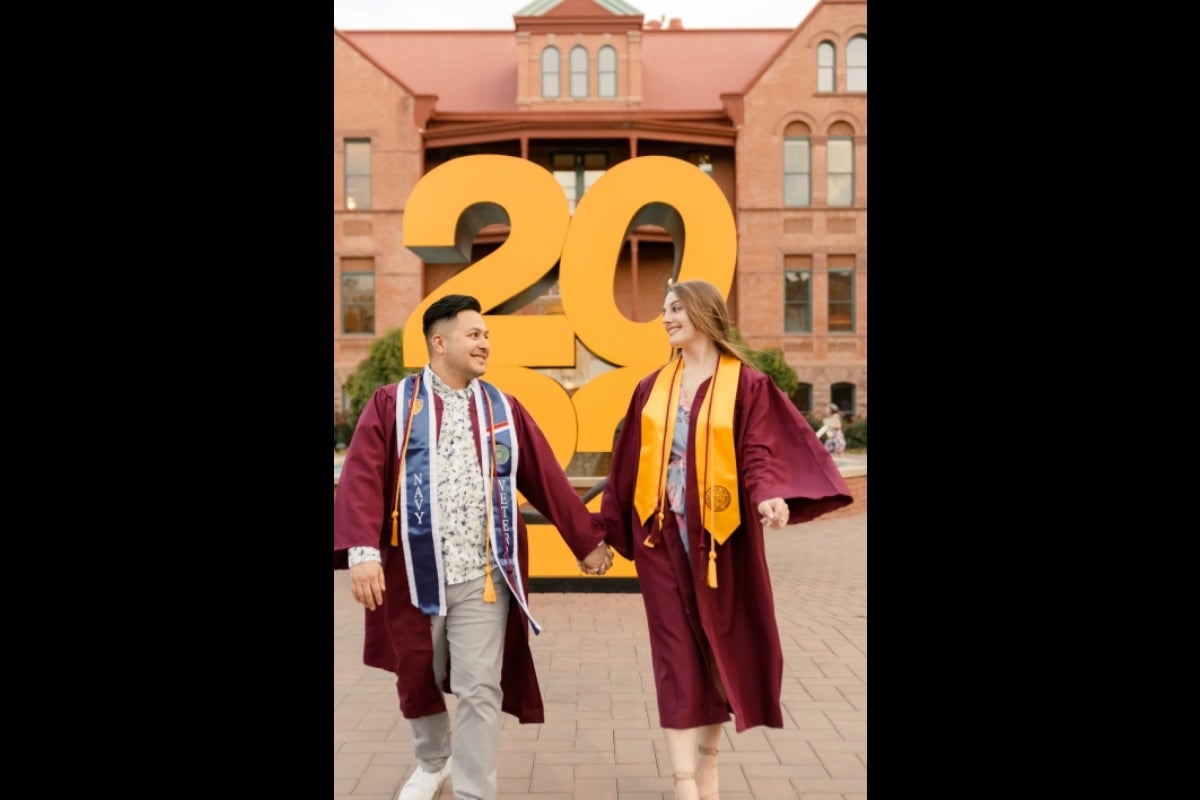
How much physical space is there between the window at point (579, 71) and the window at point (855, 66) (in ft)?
24.2

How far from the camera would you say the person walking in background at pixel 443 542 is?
3332mm

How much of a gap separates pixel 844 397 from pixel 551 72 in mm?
12427

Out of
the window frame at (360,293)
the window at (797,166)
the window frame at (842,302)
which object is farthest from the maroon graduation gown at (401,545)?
the window at (797,166)

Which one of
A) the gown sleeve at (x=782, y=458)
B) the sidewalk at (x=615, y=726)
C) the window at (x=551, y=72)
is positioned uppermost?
the window at (x=551, y=72)

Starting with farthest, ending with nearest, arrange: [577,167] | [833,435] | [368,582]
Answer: [577,167] → [833,435] → [368,582]

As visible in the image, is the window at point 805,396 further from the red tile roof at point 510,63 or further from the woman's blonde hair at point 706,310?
the woman's blonde hair at point 706,310

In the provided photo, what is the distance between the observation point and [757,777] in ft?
12.8

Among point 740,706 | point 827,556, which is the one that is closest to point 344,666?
point 740,706

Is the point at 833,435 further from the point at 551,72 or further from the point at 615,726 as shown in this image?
the point at 615,726

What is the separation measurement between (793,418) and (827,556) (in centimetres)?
758

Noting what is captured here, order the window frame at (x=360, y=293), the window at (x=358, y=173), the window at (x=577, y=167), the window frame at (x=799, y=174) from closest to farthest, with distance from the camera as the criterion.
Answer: the window at (x=577, y=167) < the window at (x=358, y=173) < the window frame at (x=360, y=293) < the window frame at (x=799, y=174)

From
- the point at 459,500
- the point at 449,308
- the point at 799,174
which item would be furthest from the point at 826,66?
the point at 459,500

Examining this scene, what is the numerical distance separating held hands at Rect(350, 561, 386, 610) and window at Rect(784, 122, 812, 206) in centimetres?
2286

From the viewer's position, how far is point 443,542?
11.3 feet
